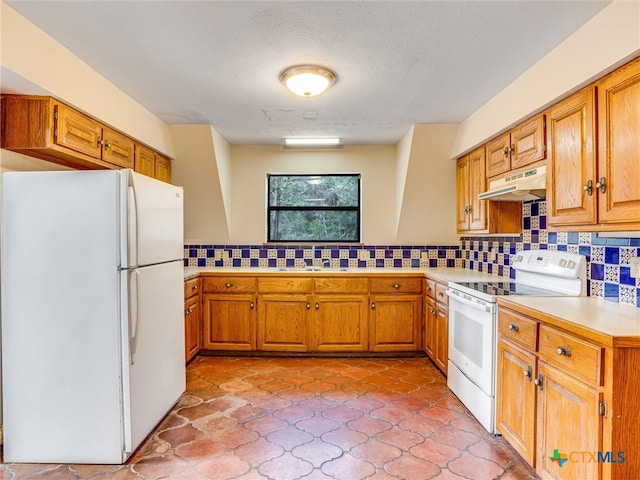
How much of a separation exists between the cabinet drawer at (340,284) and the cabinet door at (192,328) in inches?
47.7

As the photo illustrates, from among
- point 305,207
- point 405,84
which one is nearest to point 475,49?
point 405,84

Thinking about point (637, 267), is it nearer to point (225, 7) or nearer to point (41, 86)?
point (225, 7)

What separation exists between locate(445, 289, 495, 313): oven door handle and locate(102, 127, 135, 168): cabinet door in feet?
9.19

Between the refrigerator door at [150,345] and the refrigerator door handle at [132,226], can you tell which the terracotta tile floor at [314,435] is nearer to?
the refrigerator door at [150,345]

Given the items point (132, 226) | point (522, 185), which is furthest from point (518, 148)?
point (132, 226)

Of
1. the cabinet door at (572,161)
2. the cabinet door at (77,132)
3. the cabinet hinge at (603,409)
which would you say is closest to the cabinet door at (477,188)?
the cabinet door at (572,161)

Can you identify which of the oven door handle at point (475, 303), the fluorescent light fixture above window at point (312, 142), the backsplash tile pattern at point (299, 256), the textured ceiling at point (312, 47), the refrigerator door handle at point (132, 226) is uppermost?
the textured ceiling at point (312, 47)

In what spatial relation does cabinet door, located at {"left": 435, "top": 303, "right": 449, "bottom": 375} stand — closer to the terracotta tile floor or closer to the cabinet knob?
the terracotta tile floor

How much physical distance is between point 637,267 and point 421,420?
1560 millimetres

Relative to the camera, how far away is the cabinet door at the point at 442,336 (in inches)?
125

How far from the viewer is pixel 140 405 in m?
2.14

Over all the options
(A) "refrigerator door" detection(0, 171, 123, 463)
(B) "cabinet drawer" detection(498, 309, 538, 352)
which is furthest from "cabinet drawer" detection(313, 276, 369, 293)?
(A) "refrigerator door" detection(0, 171, 123, 463)

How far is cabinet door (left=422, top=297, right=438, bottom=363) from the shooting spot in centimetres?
347

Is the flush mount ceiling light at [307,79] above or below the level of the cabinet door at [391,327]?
above
